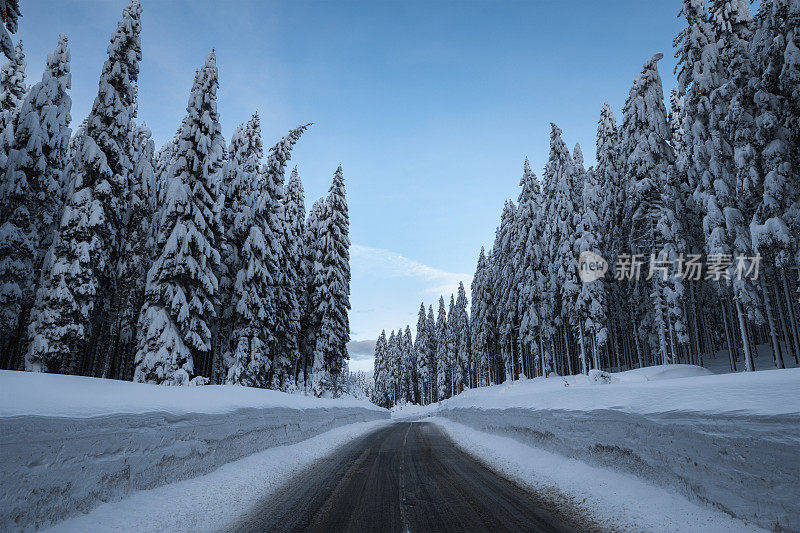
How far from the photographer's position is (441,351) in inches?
3140

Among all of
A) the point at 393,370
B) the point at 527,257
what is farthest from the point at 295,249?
the point at 393,370

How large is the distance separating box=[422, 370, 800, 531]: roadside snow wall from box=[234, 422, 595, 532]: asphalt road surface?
1390 mm

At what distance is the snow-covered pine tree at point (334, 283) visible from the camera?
3297cm

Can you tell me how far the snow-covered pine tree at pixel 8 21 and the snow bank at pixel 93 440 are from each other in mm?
8298

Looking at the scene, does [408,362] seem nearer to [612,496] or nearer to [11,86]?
[11,86]

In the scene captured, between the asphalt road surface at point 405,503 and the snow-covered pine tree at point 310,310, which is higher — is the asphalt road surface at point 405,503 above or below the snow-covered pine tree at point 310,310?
below

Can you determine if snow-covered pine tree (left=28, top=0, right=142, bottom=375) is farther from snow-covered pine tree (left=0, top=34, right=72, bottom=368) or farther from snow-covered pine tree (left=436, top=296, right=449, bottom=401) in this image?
snow-covered pine tree (left=436, top=296, right=449, bottom=401)

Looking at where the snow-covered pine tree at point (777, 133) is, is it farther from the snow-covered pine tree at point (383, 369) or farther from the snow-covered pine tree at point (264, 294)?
the snow-covered pine tree at point (383, 369)

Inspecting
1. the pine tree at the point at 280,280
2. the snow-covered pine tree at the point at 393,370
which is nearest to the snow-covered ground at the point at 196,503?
the pine tree at the point at 280,280

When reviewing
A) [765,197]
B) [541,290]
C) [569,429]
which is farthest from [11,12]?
[541,290]

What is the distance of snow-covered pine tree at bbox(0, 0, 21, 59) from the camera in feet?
29.7

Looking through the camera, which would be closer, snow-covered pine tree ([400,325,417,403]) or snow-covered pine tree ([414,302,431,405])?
snow-covered pine tree ([414,302,431,405])

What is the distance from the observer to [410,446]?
13.8 m

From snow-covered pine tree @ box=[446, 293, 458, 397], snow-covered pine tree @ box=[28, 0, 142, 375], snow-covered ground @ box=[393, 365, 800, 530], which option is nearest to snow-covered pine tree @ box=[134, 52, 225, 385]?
snow-covered pine tree @ box=[28, 0, 142, 375]
